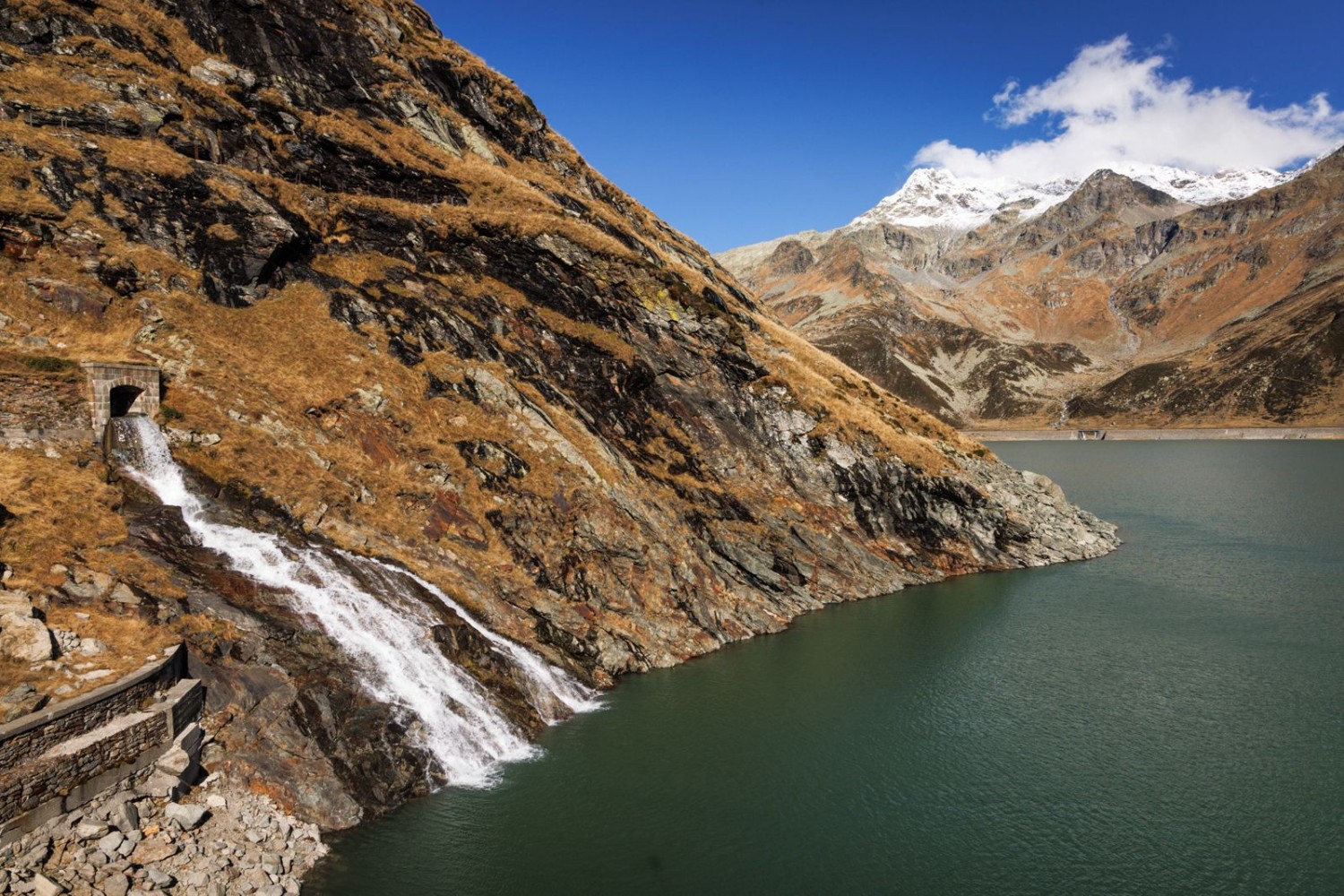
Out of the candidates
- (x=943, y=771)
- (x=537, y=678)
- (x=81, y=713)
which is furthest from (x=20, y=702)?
(x=943, y=771)

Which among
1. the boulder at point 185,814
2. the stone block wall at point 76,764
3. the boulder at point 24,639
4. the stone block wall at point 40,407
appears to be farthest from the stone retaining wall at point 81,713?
the stone block wall at point 40,407

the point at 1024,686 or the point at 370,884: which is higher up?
the point at 370,884

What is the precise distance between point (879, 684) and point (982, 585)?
27.8m

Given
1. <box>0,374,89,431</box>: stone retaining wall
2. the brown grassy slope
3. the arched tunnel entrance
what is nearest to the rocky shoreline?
the brown grassy slope

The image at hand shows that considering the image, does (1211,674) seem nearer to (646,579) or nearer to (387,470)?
(646,579)

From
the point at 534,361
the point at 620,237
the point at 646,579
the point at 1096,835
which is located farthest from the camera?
the point at 620,237

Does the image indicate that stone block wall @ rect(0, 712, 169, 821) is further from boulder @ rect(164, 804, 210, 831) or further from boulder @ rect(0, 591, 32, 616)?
boulder @ rect(0, 591, 32, 616)

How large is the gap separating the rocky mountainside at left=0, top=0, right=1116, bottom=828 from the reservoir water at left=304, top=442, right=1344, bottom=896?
169 inches

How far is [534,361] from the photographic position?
61.4 metres

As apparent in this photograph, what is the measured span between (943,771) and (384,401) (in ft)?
131

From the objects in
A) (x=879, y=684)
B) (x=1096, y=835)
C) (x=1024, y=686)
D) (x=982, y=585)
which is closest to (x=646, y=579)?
(x=879, y=684)

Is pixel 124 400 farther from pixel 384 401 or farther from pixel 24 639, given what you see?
pixel 24 639

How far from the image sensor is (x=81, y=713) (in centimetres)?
2175

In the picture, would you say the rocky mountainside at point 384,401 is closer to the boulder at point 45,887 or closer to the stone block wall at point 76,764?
the stone block wall at point 76,764
